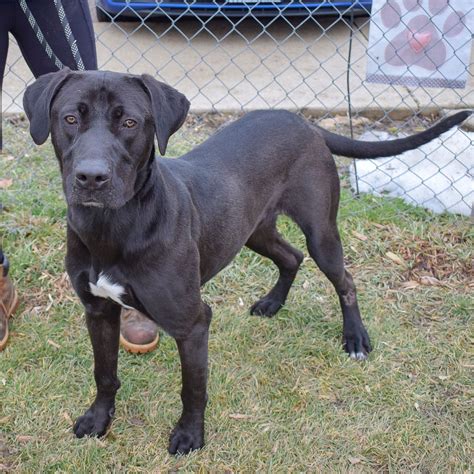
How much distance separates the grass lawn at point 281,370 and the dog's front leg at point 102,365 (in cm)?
7

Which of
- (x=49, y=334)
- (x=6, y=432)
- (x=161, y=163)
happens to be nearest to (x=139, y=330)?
(x=49, y=334)

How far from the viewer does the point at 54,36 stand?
3053 millimetres

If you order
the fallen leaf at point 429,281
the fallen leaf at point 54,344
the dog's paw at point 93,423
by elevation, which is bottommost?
the fallen leaf at point 429,281

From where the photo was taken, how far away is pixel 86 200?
2227 millimetres

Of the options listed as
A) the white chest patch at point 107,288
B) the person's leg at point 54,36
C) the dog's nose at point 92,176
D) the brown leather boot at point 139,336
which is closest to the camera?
the dog's nose at point 92,176

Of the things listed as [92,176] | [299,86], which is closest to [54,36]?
[92,176]

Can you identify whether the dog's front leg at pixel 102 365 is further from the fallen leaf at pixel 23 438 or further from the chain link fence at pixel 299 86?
the chain link fence at pixel 299 86

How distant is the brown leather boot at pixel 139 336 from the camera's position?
337 cm

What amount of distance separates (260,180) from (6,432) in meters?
1.50

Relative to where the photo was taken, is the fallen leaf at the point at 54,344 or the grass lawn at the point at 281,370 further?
the fallen leaf at the point at 54,344

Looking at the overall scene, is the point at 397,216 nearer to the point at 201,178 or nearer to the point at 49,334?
the point at 201,178

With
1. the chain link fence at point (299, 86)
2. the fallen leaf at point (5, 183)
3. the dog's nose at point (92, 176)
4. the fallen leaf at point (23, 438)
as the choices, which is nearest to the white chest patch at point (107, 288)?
the dog's nose at point (92, 176)

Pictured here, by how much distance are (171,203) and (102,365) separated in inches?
30.6

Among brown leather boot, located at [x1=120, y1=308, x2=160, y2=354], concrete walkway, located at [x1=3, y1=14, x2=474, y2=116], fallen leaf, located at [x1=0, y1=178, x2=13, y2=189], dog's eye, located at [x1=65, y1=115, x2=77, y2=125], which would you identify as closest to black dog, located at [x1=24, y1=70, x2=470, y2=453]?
dog's eye, located at [x1=65, y1=115, x2=77, y2=125]
